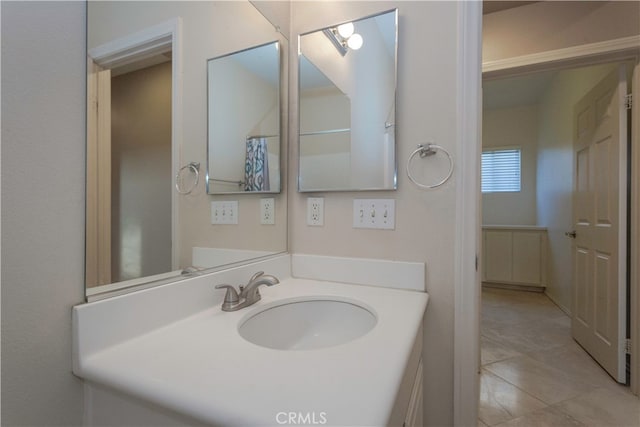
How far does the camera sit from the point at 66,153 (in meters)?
0.54

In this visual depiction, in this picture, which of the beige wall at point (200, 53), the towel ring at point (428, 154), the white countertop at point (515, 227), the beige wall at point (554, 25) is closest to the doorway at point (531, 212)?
the white countertop at point (515, 227)

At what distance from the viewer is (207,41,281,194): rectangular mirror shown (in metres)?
1.01

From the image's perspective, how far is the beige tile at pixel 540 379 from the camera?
1653mm

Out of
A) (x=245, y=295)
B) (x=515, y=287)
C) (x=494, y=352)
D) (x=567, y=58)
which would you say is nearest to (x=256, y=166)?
(x=245, y=295)

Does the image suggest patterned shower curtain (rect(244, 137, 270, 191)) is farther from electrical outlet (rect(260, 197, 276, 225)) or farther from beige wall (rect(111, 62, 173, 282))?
beige wall (rect(111, 62, 173, 282))

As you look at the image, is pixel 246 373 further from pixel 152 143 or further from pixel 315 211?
pixel 315 211

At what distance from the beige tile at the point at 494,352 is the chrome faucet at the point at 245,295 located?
1.93 meters

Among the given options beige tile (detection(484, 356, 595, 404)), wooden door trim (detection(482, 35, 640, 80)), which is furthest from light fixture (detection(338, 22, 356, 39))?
beige tile (detection(484, 356, 595, 404))

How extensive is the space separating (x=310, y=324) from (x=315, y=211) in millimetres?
468

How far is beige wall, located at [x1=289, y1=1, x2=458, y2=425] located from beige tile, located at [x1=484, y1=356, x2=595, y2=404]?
1129 mm

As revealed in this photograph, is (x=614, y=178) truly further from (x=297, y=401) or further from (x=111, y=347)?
(x=111, y=347)

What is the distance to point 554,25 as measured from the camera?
183cm

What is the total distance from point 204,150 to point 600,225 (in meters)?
2.63

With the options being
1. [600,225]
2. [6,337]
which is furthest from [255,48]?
[600,225]
